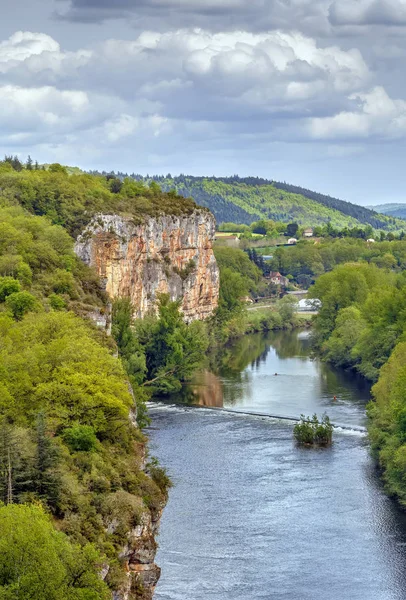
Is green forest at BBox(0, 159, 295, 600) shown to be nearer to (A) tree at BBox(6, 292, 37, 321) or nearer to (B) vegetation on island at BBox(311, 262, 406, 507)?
(A) tree at BBox(6, 292, 37, 321)

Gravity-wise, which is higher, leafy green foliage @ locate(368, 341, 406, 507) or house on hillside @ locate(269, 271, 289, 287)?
house on hillside @ locate(269, 271, 289, 287)

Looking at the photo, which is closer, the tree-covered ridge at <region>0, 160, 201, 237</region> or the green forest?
the green forest

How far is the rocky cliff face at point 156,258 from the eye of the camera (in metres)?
105

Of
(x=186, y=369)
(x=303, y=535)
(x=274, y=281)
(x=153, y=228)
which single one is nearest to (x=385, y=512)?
(x=303, y=535)

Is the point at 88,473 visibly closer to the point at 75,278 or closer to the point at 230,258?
the point at 75,278

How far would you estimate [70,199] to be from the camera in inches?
4242

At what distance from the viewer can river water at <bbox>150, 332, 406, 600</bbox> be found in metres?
48.5

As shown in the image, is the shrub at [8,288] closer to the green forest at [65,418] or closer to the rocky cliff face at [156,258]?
the green forest at [65,418]

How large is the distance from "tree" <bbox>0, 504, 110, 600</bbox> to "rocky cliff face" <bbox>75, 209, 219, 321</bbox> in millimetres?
68173

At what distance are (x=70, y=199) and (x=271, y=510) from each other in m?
56.2

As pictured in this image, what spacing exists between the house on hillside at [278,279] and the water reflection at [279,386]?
2615 inches

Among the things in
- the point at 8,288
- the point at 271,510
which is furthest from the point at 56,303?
the point at 271,510

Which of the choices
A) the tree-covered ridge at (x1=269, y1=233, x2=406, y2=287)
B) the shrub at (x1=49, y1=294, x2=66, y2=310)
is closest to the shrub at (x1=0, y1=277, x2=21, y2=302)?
the shrub at (x1=49, y1=294, x2=66, y2=310)

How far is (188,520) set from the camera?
185 ft
